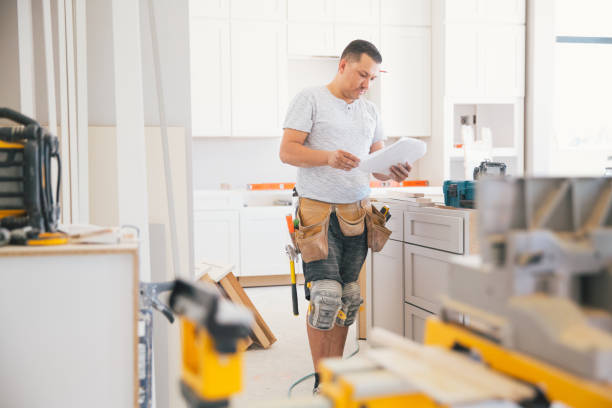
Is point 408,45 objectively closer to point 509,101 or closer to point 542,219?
point 509,101

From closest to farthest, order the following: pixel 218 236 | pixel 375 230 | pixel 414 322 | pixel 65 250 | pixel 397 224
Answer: pixel 65 250, pixel 375 230, pixel 414 322, pixel 397 224, pixel 218 236

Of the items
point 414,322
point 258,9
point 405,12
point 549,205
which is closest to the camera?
point 549,205

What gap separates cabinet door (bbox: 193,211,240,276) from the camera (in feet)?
14.6

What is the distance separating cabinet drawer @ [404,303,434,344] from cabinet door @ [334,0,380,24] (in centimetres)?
304

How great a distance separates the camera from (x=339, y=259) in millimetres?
2246

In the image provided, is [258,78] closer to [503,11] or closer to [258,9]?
[258,9]

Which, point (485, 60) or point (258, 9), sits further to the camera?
point (485, 60)

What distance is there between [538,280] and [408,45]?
14.5ft

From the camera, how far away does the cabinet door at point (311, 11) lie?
465 centimetres

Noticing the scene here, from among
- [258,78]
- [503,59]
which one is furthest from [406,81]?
[258,78]

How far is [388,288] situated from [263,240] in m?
1.91

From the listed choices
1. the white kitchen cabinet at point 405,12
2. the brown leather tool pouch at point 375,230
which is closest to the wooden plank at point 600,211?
the brown leather tool pouch at point 375,230

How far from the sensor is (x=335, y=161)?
2.06 meters

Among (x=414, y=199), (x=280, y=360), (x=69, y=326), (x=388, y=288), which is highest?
(x=414, y=199)
